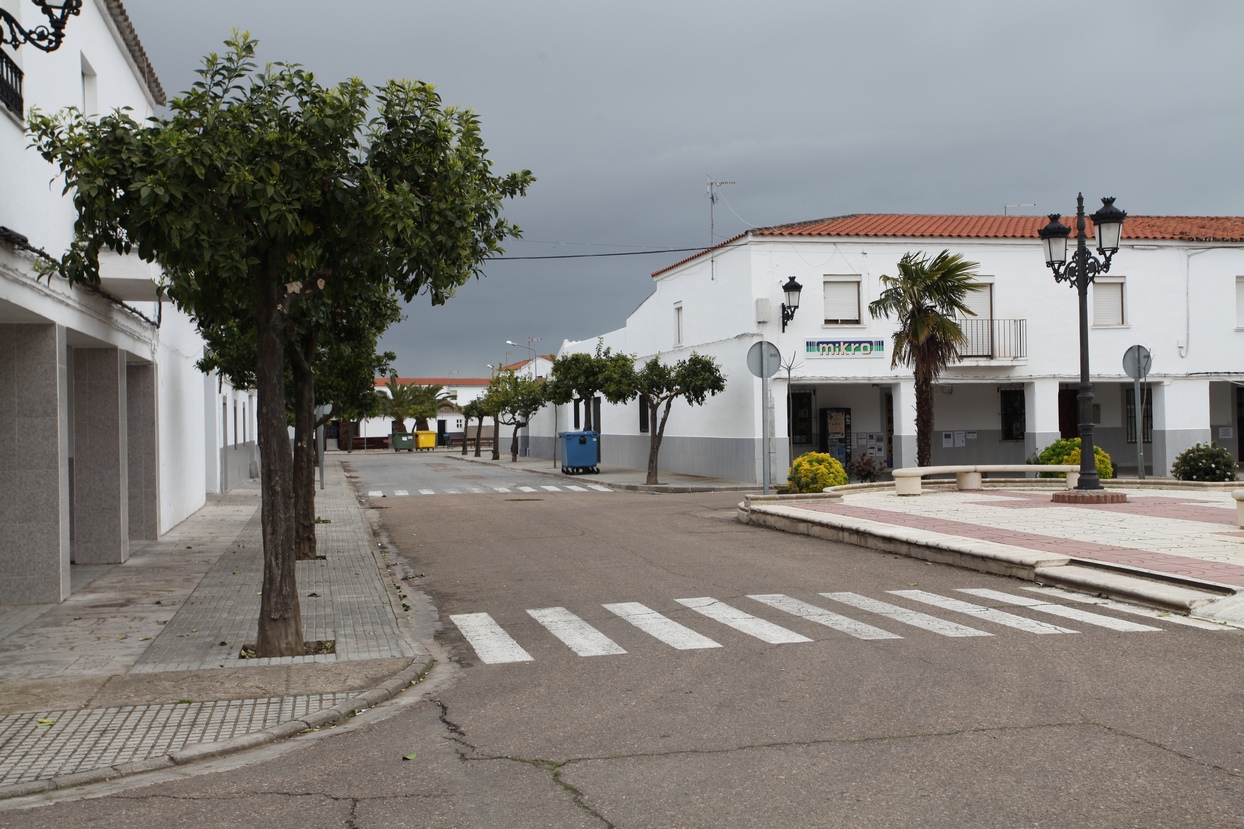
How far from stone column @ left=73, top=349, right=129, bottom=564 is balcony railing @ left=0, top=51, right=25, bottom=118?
4433mm

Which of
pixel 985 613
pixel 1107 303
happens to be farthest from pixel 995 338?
pixel 985 613

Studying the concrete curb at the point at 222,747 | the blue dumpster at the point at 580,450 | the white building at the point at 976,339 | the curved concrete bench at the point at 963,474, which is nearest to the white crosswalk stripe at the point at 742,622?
the concrete curb at the point at 222,747

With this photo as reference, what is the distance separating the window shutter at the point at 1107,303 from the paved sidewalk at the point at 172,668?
926 inches

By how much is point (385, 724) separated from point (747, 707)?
6.89 feet

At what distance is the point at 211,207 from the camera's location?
7.71 meters

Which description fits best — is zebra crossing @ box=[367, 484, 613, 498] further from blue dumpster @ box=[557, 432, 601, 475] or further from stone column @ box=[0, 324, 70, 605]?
stone column @ box=[0, 324, 70, 605]

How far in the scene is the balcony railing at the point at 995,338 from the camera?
29375 mm

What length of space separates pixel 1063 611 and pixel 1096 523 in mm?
6305

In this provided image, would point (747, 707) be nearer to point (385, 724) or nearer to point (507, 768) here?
point (507, 768)

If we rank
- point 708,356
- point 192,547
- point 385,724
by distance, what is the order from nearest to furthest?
1. point 385,724
2. point 192,547
3. point 708,356

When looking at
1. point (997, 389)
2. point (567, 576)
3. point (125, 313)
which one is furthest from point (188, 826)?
point (997, 389)

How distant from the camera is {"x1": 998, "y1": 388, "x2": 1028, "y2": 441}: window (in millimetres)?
32125

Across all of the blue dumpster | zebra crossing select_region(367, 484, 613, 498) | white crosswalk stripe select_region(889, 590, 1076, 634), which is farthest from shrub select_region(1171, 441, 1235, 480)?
the blue dumpster

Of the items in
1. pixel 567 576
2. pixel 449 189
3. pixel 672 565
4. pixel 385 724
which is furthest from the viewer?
pixel 672 565
